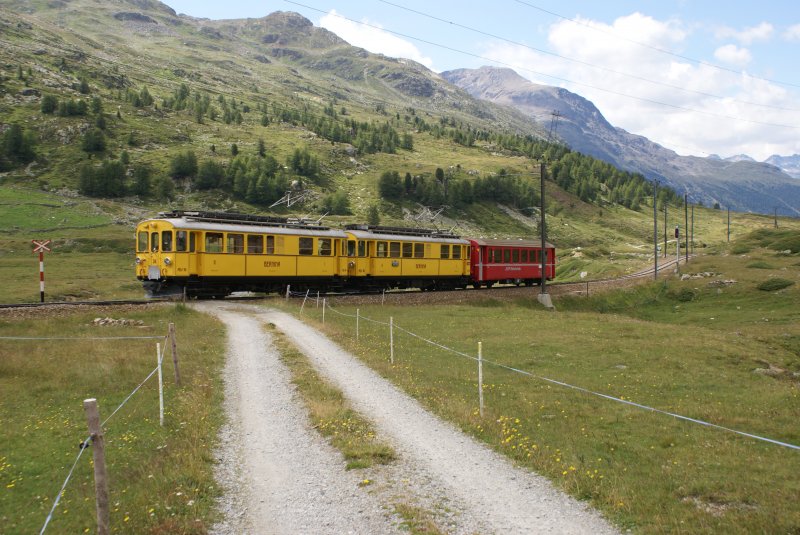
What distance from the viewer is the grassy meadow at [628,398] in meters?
8.44

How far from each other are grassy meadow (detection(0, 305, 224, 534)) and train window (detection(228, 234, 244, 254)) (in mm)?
10817

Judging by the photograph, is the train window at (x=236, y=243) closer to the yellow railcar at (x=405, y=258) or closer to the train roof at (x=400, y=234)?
the yellow railcar at (x=405, y=258)

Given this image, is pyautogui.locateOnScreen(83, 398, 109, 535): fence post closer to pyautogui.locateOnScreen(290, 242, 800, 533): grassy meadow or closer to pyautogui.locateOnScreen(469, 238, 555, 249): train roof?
pyautogui.locateOnScreen(290, 242, 800, 533): grassy meadow

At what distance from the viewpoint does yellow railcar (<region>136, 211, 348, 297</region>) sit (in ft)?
103

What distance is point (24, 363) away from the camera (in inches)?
683

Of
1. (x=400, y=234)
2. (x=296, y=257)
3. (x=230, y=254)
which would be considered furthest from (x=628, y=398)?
(x=400, y=234)

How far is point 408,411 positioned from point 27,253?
222ft

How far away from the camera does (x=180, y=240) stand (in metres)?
31.1

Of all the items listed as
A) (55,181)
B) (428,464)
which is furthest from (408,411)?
(55,181)

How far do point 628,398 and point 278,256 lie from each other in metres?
25.2

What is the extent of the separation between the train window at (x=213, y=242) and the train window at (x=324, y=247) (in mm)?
7582

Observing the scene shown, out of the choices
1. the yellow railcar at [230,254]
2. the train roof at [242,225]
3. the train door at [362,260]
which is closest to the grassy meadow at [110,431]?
the yellow railcar at [230,254]

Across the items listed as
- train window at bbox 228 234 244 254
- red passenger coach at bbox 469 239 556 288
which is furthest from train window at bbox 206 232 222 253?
red passenger coach at bbox 469 239 556 288

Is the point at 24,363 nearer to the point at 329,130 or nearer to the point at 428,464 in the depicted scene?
the point at 428,464
